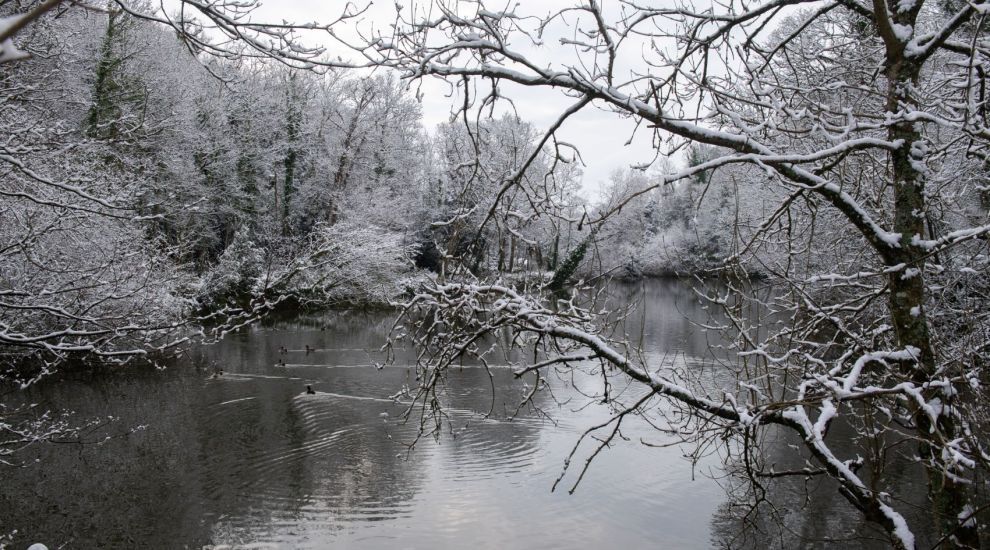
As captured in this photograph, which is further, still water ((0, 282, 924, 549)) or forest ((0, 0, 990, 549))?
still water ((0, 282, 924, 549))

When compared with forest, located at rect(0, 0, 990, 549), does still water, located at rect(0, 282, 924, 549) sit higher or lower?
lower

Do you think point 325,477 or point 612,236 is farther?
point 325,477

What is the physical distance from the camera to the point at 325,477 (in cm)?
957

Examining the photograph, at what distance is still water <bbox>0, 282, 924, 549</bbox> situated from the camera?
25.8 feet

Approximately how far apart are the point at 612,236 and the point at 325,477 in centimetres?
653

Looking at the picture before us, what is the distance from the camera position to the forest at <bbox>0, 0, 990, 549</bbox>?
326 cm

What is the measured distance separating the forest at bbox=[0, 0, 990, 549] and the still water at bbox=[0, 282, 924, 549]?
72 cm

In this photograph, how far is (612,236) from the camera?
15.7 ft

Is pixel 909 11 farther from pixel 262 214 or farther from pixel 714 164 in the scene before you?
pixel 262 214

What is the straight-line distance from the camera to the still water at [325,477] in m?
7.88

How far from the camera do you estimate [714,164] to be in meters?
3.16

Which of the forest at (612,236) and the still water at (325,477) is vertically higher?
the forest at (612,236)

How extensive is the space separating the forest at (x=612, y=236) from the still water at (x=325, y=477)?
0.72m

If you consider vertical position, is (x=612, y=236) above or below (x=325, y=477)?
above
